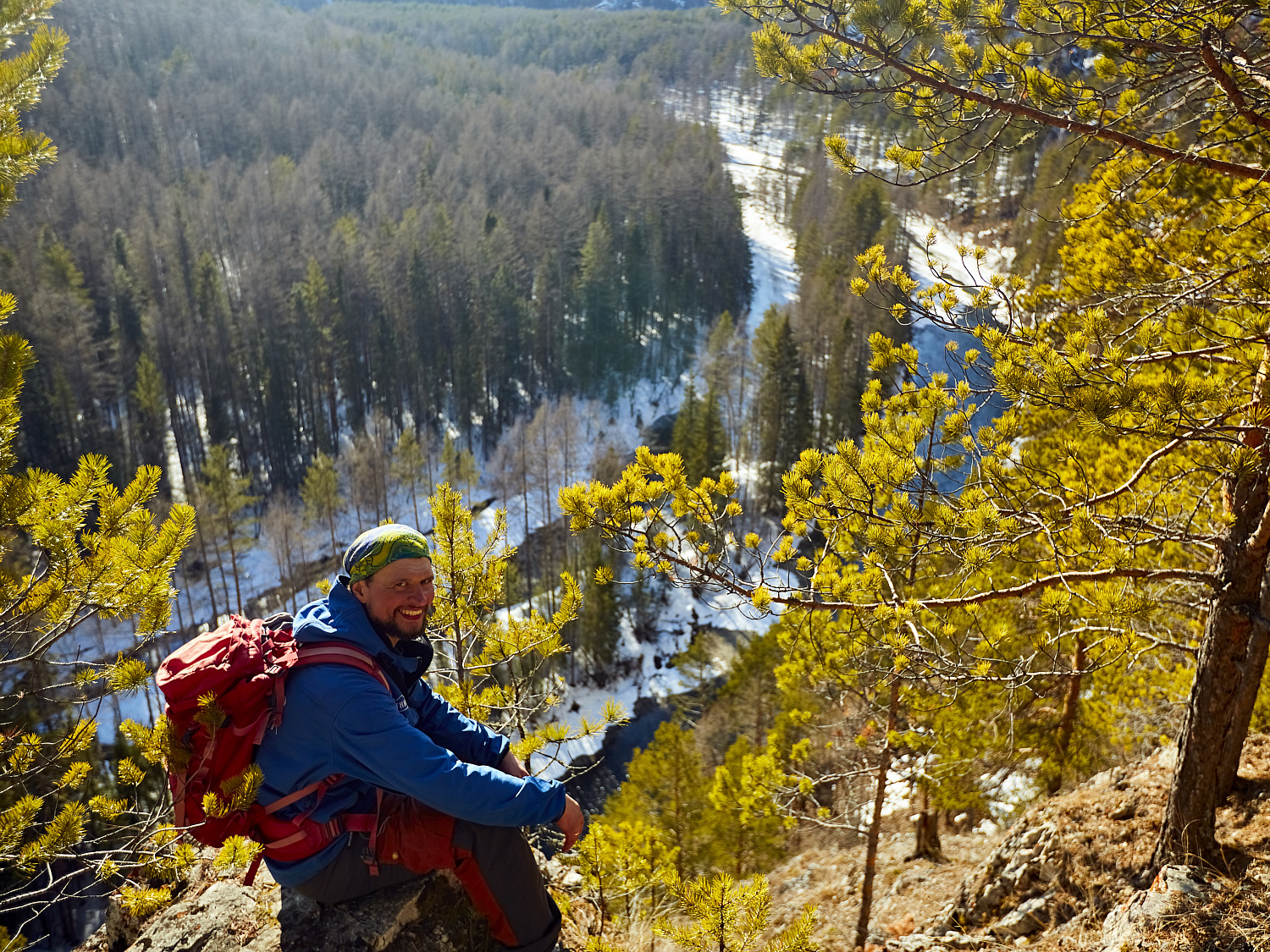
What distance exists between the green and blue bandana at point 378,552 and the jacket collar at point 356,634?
93 millimetres

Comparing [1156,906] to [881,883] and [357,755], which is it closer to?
[357,755]

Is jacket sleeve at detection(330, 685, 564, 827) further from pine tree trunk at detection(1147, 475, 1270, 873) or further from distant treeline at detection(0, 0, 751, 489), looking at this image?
distant treeline at detection(0, 0, 751, 489)

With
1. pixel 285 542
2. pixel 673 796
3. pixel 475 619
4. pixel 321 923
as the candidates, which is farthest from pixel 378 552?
pixel 285 542

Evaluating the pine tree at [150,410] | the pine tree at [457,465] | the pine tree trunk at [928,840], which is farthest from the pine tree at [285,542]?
the pine tree trunk at [928,840]

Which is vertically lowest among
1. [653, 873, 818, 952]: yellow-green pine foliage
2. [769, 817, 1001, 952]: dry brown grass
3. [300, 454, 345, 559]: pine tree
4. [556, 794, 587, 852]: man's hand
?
[300, 454, 345, 559]: pine tree

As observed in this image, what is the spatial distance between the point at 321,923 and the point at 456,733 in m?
1.02

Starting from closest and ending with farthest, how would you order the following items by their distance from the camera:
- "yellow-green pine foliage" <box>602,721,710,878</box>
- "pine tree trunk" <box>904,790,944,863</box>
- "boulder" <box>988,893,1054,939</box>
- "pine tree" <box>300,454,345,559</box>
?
"boulder" <box>988,893,1054,939</box> < "pine tree trunk" <box>904,790,944,863</box> < "yellow-green pine foliage" <box>602,721,710,878</box> < "pine tree" <box>300,454,345,559</box>

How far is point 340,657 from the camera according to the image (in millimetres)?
3031

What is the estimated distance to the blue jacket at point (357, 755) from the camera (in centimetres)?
292

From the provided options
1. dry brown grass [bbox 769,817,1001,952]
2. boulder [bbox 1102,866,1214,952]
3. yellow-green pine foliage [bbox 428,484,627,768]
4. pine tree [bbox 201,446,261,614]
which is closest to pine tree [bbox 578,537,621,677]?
pine tree [bbox 201,446,261,614]

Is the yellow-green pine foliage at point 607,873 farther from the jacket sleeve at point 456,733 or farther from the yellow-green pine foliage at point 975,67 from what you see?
the yellow-green pine foliage at point 975,67

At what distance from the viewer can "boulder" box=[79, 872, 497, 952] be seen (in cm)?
347

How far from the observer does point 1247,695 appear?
14.0 ft

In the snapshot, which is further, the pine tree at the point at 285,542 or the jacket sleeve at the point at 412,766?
the pine tree at the point at 285,542
